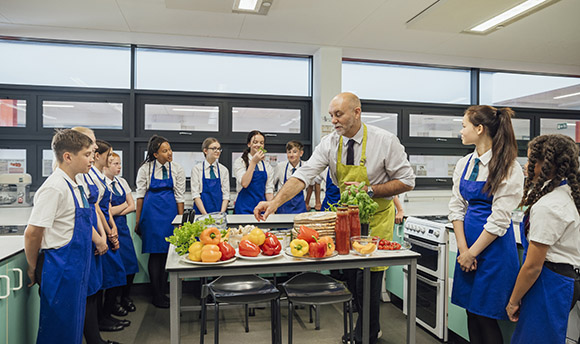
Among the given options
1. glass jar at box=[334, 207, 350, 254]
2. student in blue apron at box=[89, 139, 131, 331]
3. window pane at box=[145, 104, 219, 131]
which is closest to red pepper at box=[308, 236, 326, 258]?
glass jar at box=[334, 207, 350, 254]

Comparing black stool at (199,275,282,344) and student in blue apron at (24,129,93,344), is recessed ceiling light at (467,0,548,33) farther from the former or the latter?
student in blue apron at (24,129,93,344)

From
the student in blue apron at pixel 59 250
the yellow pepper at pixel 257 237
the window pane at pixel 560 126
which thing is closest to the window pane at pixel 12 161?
the student in blue apron at pixel 59 250

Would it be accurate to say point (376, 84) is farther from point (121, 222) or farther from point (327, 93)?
point (121, 222)

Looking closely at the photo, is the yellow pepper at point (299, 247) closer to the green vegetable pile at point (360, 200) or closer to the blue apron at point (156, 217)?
the green vegetable pile at point (360, 200)

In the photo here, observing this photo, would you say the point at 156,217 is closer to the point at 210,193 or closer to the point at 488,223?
the point at 210,193

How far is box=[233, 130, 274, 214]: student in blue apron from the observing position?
3957 mm

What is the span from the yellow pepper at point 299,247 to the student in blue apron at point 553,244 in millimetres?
1045

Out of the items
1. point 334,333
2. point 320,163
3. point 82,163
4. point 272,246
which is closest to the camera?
point 272,246

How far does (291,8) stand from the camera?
335 centimetres

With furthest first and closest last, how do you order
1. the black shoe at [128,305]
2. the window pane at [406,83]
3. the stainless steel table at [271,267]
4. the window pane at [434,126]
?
the window pane at [434,126] < the window pane at [406,83] < the black shoe at [128,305] < the stainless steel table at [271,267]

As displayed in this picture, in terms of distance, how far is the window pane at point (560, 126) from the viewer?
215 inches

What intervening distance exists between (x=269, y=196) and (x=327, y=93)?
4.78ft

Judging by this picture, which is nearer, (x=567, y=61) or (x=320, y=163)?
(x=320, y=163)

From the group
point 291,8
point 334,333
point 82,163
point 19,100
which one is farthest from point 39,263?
point 19,100
